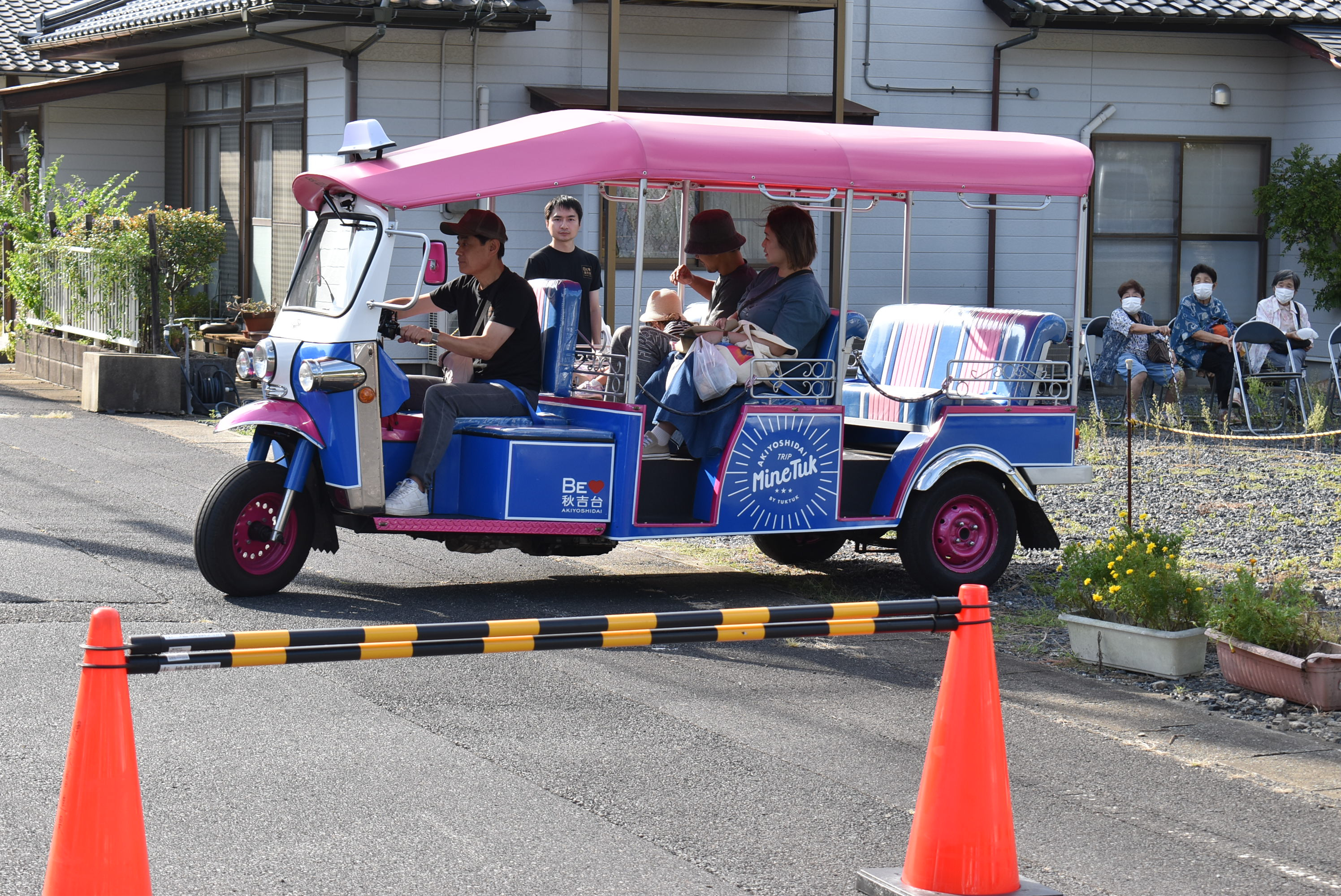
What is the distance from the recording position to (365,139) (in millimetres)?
7926

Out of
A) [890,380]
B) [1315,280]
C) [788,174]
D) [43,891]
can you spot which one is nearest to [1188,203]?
[1315,280]

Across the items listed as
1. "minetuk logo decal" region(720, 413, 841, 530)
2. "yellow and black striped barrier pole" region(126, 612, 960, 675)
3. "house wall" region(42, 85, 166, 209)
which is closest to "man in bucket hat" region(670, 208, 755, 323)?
"minetuk logo decal" region(720, 413, 841, 530)

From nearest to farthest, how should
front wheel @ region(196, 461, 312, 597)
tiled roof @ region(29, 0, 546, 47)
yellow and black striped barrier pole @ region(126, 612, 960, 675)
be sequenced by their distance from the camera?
yellow and black striped barrier pole @ region(126, 612, 960, 675) → front wheel @ region(196, 461, 312, 597) → tiled roof @ region(29, 0, 546, 47)

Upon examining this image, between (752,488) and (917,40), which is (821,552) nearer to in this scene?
(752,488)

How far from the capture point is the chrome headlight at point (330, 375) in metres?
7.62

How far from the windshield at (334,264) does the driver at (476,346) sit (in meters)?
0.30

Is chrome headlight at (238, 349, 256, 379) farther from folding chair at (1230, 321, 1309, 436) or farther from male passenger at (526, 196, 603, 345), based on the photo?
folding chair at (1230, 321, 1309, 436)

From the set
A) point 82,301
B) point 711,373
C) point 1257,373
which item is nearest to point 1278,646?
point 711,373

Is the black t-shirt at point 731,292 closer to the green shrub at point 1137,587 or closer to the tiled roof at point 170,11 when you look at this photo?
the green shrub at point 1137,587

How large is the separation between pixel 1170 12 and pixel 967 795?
603 inches

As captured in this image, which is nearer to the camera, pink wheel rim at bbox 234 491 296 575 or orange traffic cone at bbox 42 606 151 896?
orange traffic cone at bbox 42 606 151 896

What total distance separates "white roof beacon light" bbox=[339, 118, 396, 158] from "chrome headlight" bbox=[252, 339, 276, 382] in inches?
39.9

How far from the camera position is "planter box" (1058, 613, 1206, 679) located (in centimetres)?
685

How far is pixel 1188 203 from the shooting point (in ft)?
62.4
